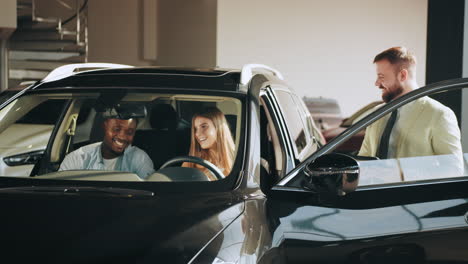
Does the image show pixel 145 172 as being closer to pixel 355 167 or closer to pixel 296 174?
pixel 296 174

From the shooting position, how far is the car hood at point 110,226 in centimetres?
247

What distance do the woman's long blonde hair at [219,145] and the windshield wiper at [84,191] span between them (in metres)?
0.51

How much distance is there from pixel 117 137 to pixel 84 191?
3.18 feet

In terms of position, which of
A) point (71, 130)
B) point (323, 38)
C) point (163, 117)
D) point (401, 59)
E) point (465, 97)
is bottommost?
point (71, 130)

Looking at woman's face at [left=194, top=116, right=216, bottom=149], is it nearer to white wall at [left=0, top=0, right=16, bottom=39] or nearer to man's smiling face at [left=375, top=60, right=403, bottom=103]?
man's smiling face at [left=375, top=60, right=403, bottom=103]

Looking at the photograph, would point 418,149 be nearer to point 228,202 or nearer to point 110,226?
point 228,202

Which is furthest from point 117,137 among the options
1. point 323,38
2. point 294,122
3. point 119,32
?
point 119,32

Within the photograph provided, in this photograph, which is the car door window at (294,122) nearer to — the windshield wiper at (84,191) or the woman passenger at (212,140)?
the woman passenger at (212,140)

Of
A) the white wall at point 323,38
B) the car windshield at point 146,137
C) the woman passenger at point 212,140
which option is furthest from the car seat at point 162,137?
the white wall at point 323,38

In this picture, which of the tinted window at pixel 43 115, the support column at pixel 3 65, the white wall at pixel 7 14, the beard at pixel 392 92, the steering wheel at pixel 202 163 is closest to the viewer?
the steering wheel at pixel 202 163

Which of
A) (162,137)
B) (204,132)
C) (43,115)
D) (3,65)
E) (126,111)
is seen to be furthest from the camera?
(3,65)

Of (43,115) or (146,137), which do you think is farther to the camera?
(43,115)

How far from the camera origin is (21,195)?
118 inches

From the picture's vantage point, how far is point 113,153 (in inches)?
156
